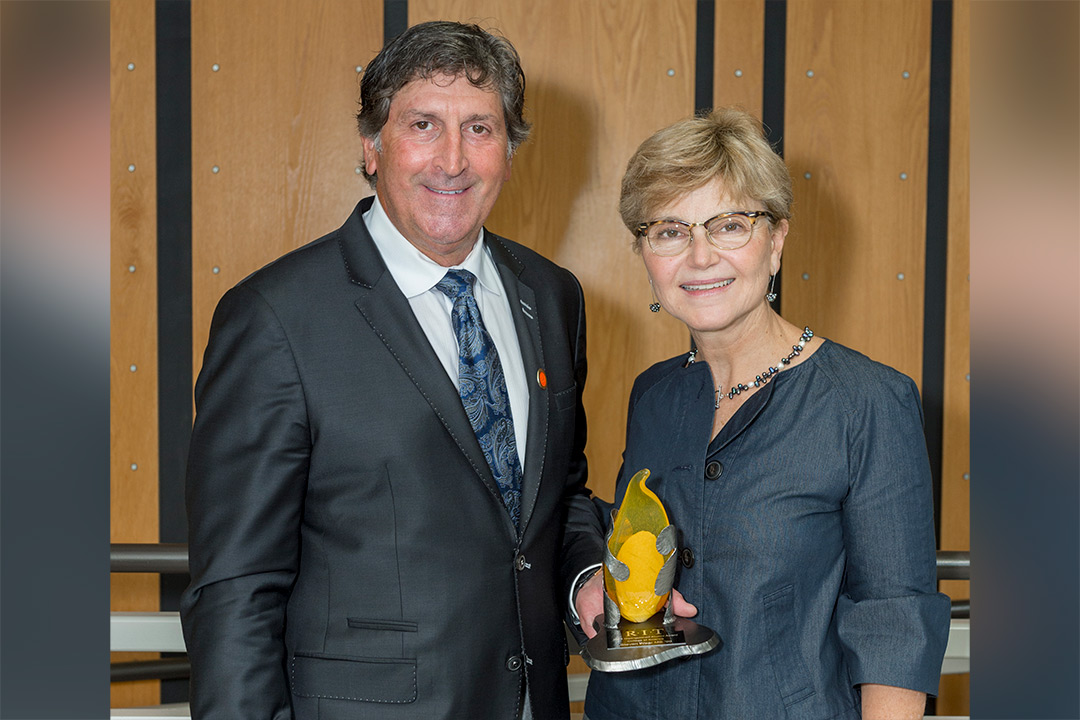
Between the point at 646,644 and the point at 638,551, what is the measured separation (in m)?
0.15

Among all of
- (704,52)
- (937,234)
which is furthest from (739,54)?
(937,234)

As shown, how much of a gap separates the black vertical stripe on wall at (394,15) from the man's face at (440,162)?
4.05ft

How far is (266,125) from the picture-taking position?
9.20 feet

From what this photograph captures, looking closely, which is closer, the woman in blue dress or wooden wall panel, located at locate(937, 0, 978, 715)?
the woman in blue dress

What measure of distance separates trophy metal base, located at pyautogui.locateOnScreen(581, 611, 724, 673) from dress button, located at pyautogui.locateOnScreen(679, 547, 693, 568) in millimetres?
90

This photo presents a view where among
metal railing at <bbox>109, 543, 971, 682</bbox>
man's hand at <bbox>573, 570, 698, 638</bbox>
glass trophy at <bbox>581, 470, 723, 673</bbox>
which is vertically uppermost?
glass trophy at <bbox>581, 470, 723, 673</bbox>

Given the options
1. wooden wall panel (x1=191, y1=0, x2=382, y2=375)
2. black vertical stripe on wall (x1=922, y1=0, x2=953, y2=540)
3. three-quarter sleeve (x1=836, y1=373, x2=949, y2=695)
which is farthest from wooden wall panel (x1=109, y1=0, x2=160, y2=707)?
black vertical stripe on wall (x1=922, y1=0, x2=953, y2=540)

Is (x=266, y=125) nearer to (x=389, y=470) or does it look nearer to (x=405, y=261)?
(x=405, y=261)

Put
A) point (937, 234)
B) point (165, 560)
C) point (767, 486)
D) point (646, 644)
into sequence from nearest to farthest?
point (646, 644) < point (767, 486) < point (165, 560) < point (937, 234)

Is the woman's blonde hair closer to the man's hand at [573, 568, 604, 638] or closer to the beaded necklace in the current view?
the beaded necklace

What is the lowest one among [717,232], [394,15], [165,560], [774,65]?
[165,560]

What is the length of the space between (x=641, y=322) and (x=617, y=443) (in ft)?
1.32

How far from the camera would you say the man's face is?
5.41 feet
